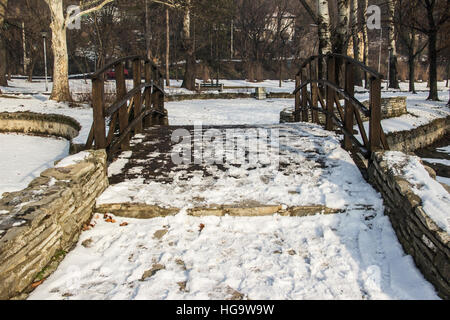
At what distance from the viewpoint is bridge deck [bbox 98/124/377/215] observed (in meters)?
4.35

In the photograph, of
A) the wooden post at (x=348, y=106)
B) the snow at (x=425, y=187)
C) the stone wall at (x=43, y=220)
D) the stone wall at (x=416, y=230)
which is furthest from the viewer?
the wooden post at (x=348, y=106)

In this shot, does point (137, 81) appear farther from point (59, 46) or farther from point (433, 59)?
point (433, 59)

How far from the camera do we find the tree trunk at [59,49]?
15.3 metres

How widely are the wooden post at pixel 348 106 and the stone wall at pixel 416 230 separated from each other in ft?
4.92

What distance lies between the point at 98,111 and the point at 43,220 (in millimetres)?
2007

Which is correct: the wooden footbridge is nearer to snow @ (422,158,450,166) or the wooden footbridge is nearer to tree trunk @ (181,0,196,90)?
snow @ (422,158,450,166)

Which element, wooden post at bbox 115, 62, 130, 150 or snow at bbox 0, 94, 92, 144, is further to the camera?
snow at bbox 0, 94, 92, 144

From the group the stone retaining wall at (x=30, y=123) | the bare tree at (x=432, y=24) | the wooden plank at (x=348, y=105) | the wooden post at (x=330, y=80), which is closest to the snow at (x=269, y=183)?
the wooden plank at (x=348, y=105)

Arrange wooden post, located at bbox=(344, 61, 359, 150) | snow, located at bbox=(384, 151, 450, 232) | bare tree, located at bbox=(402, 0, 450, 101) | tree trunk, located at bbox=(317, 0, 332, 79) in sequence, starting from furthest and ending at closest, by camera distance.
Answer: bare tree, located at bbox=(402, 0, 450, 101)
tree trunk, located at bbox=(317, 0, 332, 79)
wooden post, located at bbox=(344, 61, 359, 150)
snow, located at bbox=(384, 151, 450, 232)

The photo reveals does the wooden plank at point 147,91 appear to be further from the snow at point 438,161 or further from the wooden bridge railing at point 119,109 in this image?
the snow at point 438,161

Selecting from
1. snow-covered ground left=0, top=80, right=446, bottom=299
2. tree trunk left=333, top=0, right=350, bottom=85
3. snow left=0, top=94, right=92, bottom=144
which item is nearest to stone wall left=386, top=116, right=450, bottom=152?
tree trunk left=333, top=0, right=350, bottom=85

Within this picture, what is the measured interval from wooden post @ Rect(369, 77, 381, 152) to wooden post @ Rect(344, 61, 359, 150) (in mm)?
677

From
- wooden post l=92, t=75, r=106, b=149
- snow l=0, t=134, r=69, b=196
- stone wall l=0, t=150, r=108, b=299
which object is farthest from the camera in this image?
snow l=0, t=134, r=69, b=196
